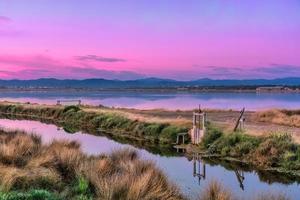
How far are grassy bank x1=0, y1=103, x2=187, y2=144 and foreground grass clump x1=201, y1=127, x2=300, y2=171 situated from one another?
5.52 m

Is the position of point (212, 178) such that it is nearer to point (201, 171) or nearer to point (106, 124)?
point (201, 171)

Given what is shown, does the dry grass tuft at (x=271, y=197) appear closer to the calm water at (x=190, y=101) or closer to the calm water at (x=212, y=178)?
the calm water at (x=212, y=178)

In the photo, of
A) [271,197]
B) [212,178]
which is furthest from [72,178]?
[271,197]

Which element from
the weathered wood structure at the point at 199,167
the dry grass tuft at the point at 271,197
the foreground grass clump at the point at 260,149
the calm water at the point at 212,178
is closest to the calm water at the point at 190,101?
the foreground grass clump at the point at 260,149

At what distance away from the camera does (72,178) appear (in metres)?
14.9

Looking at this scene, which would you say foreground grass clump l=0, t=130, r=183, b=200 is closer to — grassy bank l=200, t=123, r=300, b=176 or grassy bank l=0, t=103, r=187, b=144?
grassy bank l=200, t=123, r=300, b=176

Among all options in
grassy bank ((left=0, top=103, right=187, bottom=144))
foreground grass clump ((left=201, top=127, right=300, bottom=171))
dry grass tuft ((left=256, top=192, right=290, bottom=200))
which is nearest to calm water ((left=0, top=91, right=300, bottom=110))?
grassy bank ((left=0, top=103, right=187, bottom=144))

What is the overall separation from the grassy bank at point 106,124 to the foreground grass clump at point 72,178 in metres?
14.9

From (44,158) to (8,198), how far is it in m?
5.61

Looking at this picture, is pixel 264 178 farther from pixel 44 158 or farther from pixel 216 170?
pixel 44 158

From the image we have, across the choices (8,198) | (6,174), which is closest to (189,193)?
(6,174)

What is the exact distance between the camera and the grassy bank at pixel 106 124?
32.9 m

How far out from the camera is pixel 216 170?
21250 millimetres

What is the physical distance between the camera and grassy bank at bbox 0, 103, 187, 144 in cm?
3291
